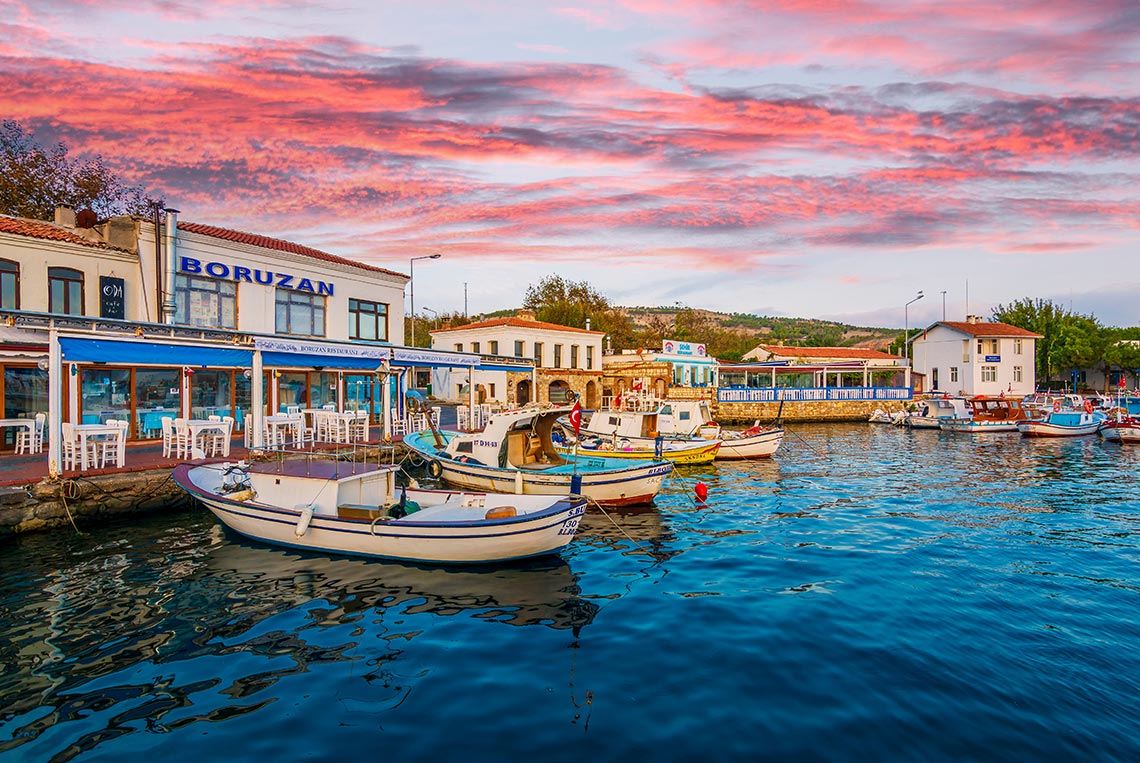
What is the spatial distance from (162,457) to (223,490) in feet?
18.9

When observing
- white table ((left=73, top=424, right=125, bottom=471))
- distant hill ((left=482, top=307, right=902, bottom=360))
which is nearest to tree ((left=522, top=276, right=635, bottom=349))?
distant hill ((left=482, top=307, right=902, bottom=360))

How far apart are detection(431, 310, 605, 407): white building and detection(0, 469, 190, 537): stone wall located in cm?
2837

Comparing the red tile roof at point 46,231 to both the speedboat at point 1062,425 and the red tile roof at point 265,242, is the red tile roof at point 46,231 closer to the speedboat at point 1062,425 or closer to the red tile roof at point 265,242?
the red tile roof at point 265,242

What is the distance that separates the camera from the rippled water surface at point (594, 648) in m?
6.15

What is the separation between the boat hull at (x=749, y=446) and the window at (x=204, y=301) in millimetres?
21613

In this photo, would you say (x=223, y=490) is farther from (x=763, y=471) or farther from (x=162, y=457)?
(x=763, y=471)

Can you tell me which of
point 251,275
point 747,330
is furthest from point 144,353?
point 747,330

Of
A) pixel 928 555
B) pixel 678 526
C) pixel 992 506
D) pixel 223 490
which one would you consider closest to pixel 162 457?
pixel 223 490

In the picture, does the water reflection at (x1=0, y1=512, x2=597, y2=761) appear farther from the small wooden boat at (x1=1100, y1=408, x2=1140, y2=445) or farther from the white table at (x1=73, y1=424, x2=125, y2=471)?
the small wooden boat at (x1=1100, y1=408, x2=1140, y2=445)

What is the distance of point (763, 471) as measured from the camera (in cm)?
2448

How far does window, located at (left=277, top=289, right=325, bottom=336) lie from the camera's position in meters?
25.9

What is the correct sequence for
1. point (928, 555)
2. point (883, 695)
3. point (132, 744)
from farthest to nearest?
point (928, 555)
point (883, 695)
point (132, 744)

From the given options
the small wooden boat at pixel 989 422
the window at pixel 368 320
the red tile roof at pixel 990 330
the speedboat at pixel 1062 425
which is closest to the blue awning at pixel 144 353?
the window at pixel 368 320

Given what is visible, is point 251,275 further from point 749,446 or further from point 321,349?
point 749,446
